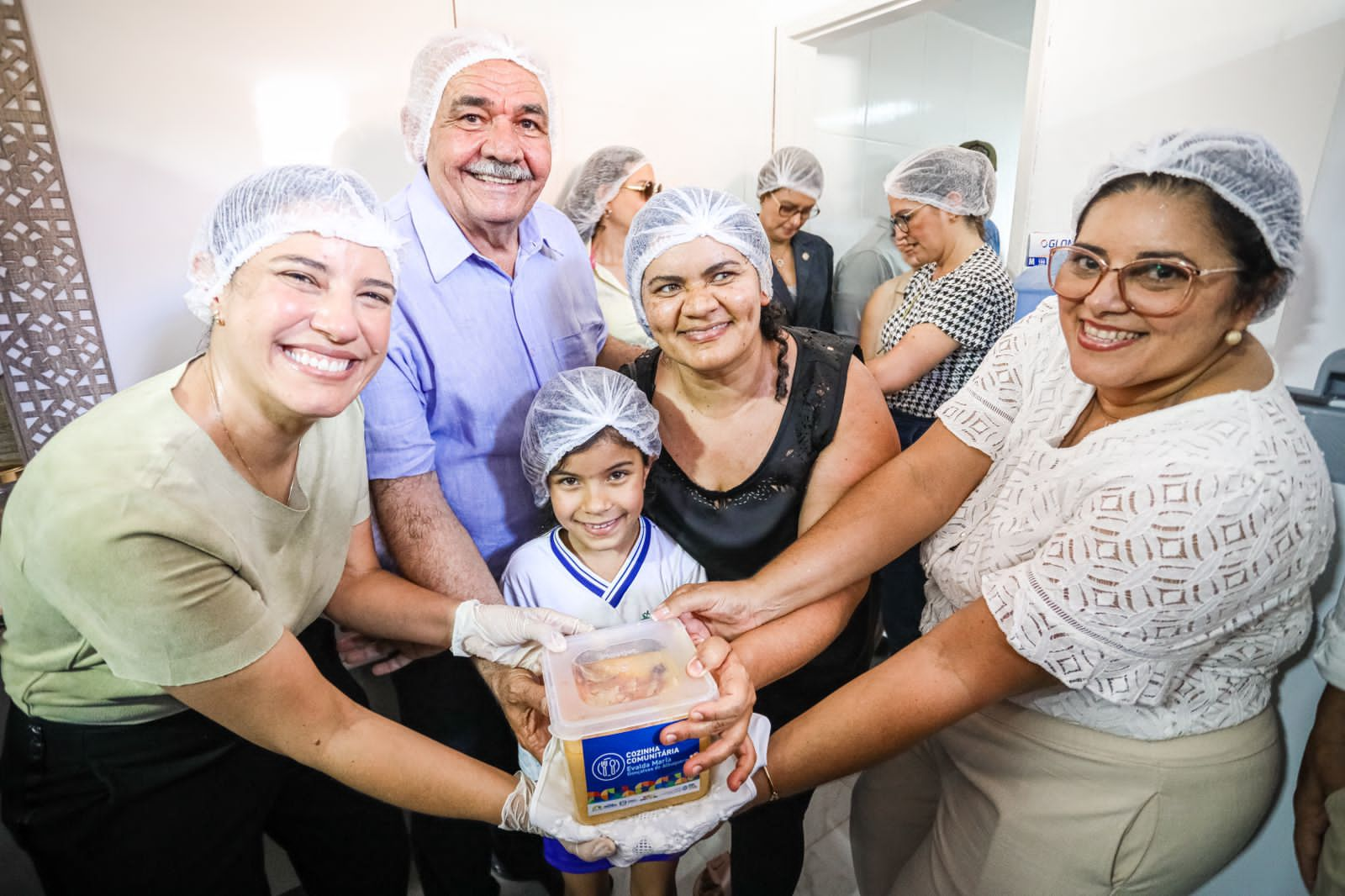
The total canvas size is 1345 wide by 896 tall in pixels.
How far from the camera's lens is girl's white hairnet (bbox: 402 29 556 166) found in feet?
5.27

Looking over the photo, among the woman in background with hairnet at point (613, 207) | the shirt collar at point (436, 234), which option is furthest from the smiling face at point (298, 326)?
the woman in background with hairnet at point (613, 207)

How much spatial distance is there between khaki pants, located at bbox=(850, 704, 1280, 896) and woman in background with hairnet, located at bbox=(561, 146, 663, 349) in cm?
205

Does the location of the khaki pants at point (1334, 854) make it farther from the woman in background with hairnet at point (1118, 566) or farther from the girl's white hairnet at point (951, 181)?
the girl's white hairnet at point (951, 181)

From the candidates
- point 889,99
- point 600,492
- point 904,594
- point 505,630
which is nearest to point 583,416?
point 600,492

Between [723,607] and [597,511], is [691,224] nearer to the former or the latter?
[597,511]

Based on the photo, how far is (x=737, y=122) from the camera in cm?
367

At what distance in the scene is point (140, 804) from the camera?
3.87ft

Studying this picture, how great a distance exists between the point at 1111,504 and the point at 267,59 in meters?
2.76

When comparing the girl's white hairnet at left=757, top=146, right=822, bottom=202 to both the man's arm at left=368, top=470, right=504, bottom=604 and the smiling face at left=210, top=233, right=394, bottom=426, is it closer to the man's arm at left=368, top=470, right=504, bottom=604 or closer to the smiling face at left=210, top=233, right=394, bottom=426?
the man's arm at left=368, top=470, right=504, bottom=604

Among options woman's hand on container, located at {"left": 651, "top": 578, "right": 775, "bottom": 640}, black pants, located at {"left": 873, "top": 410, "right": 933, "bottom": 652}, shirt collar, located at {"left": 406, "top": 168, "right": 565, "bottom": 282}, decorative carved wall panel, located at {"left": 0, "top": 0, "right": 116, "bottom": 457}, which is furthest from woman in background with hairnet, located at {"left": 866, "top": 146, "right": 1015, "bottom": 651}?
decorative carved wall panel, located at {"left": 0, "top": 0, "right": 116, "bottom": 457}

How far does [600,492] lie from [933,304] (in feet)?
5.13

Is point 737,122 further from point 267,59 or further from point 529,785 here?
point 529,785

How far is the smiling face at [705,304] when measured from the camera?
142 cm

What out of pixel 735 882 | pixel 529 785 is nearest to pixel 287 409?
pixel 529 785
